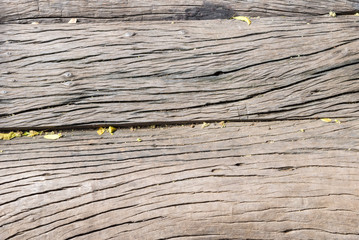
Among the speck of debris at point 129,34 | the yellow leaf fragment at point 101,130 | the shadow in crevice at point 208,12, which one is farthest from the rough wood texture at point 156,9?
the yellow leaf fragment at point 101,130

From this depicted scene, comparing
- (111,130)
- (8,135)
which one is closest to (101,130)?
(111,130)

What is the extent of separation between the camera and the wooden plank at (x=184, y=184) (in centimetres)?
190

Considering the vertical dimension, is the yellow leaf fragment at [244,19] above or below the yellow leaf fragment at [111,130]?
above

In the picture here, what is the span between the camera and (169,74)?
2.26 meters

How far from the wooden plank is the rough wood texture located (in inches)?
32.0

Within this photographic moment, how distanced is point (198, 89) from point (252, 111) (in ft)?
1.21

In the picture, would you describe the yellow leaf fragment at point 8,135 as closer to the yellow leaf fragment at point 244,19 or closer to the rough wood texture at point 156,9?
the rough wood texture at point 156,9

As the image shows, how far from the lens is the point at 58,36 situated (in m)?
2.29

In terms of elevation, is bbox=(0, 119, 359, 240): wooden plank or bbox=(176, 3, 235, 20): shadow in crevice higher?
bbox=(176, 3, 235, 20): shadow in crevice

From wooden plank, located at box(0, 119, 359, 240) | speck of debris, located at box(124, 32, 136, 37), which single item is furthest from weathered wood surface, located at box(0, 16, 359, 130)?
wooden plank, located at box(0, 119, 359, 240)

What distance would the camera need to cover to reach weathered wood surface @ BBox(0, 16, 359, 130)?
218cm

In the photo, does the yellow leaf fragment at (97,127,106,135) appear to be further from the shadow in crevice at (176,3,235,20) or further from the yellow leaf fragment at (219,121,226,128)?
the shadow in crevice at (176,3,235,20)

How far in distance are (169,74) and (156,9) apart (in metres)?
0.51

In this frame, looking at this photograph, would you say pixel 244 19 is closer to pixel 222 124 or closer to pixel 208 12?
pixel 208 12
